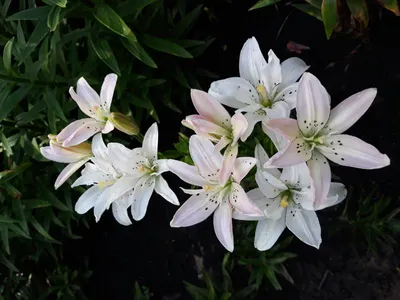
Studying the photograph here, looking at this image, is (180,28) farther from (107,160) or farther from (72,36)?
(107,160)

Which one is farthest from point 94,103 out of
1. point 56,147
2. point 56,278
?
point 56,278

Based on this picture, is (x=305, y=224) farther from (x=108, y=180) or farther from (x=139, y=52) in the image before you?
(x=139, y=52)

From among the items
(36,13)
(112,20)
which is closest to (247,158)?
(112,20)

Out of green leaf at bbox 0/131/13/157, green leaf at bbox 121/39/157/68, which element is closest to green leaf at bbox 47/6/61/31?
green leaf at bbox 121/39/157/68

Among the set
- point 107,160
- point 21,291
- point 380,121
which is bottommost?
point 21,291

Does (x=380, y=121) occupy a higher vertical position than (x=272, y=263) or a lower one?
higher

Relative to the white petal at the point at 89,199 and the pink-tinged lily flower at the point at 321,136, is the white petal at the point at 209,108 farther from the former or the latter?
the white petal at the point at 89,199
